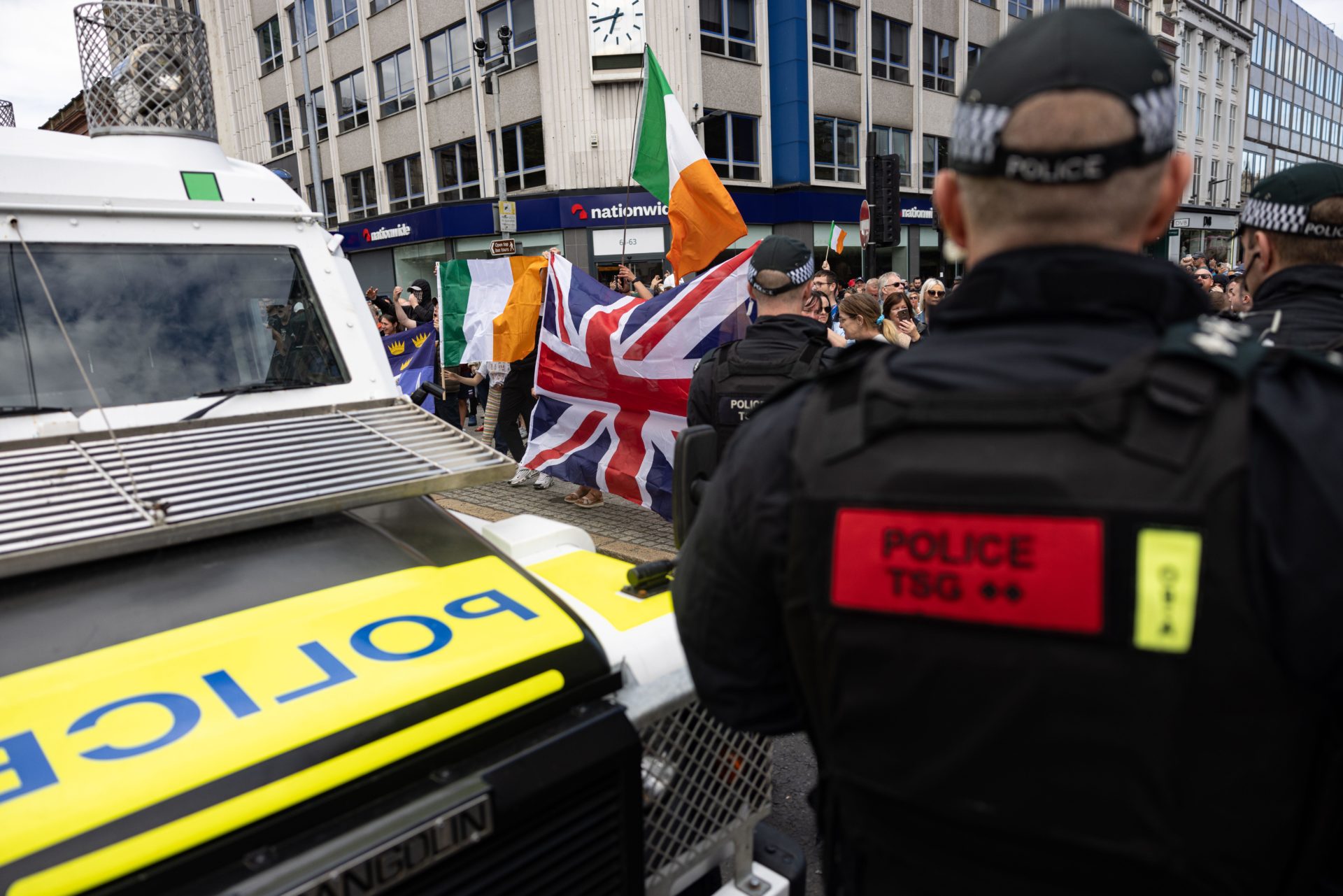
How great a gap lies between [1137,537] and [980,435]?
214mm

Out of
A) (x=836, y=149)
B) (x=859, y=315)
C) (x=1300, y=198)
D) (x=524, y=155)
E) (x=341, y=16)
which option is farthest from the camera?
(x=341, y=16)

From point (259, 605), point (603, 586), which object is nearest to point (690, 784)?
point (603, 586)

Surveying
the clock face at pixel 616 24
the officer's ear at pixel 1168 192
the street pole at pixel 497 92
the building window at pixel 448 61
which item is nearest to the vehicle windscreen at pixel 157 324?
the officer's ear at pixel 1168 192

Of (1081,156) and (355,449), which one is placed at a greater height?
(1081,156)

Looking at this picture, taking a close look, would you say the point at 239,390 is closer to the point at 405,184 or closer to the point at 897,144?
the point at 405,184

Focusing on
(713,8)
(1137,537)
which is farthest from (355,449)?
(713,8)

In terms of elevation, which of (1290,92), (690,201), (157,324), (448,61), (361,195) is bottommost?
(157,324)

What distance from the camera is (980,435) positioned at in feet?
3.54

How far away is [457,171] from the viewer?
88.5 ft

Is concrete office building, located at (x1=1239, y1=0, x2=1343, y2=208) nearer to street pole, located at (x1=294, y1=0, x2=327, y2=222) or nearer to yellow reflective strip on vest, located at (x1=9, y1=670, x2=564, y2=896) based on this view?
street pole, located at (x1=294, y1=0, x2=327, y2=222)

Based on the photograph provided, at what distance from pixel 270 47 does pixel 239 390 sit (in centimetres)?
3616

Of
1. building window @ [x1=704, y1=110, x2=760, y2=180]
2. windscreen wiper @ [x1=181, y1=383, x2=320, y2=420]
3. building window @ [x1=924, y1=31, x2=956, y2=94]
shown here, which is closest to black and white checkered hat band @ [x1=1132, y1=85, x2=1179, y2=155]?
windscreen wiper @ [x1=181, y1=383, x2=320, y2=420]

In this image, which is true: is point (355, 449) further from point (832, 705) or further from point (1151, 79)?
point (1151, 79)

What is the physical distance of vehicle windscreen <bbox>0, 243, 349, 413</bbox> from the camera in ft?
8.11
